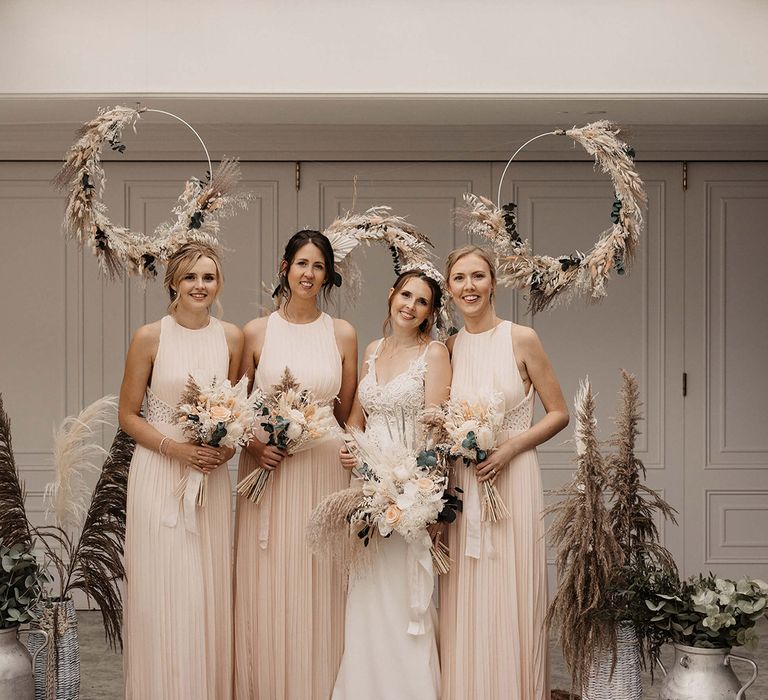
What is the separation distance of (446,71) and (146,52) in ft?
5.14

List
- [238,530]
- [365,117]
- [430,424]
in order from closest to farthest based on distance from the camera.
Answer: [430,424]
[238,530]
[365,117]

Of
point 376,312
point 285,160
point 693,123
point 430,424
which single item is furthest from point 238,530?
point 693,123

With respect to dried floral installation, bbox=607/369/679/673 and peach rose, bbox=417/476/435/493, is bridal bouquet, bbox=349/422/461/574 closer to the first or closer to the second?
peach rose, bbox=417/476/435/493

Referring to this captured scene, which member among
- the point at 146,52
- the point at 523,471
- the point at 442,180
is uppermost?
the point at 146,52

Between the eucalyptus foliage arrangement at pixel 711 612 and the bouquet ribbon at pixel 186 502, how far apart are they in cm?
178

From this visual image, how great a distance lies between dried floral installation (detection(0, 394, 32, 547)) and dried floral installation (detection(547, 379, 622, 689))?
7.06 feet

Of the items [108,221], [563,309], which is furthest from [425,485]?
[563,309]

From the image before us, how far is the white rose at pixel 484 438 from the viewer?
12.1 feet

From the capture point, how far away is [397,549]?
152 inches

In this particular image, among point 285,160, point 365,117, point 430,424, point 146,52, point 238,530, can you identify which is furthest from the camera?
point 285,160

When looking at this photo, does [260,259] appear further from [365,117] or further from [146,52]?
[146,52]

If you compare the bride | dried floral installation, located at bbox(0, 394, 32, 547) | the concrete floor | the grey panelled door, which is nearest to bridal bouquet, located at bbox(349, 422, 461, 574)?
the bride

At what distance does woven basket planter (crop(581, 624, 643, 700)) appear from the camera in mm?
3623

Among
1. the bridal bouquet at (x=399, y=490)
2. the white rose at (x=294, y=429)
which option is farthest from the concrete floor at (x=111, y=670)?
the white rose at (x=294, y=429)
